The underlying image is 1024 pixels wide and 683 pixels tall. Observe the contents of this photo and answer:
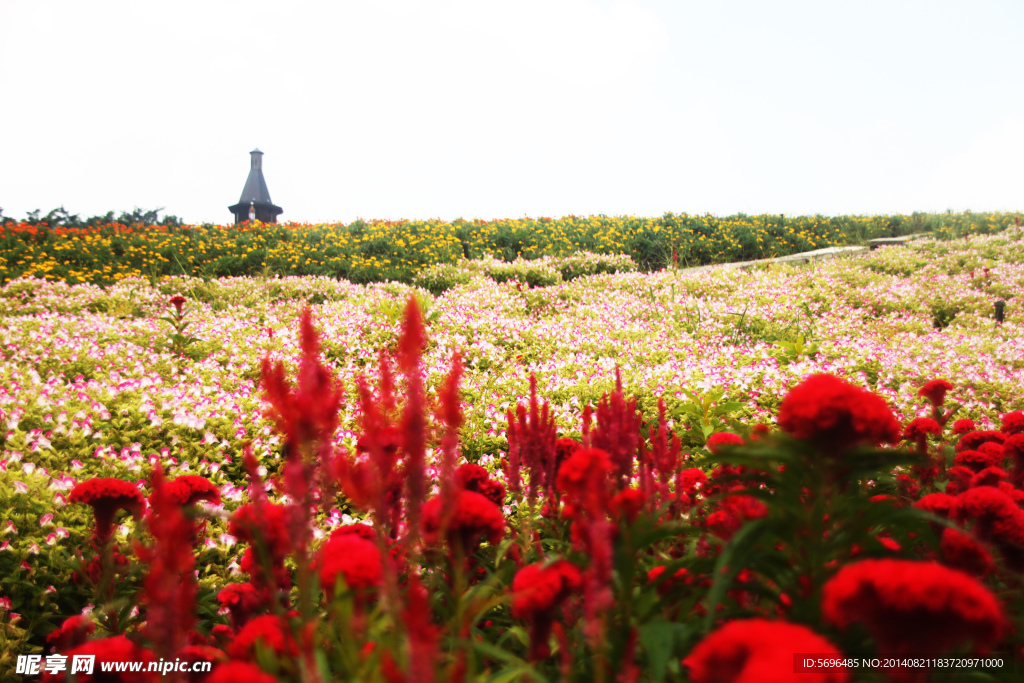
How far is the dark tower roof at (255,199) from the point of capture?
30234 millimetres

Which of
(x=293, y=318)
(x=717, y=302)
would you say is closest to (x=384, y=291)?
(x=293, y=318)

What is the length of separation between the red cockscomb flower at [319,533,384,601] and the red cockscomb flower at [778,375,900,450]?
90 centimetres

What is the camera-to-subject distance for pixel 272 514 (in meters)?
1.23

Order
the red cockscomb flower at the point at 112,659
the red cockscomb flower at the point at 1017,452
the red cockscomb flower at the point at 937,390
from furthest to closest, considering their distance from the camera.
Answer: the red cockscomb flower at the point at 937,390
the red cockscomb flower at the point at 1017,452
the red cockscomb flower at the point at 112,659

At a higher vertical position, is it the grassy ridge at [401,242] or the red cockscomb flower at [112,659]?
the grassy ridge at [401,242]

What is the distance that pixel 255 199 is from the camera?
30.2 metres

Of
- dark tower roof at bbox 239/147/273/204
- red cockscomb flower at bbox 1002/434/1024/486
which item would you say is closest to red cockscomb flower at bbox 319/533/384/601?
red cockscomb flower at bbox 1002/434/1024/486

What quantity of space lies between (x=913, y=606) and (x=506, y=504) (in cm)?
264

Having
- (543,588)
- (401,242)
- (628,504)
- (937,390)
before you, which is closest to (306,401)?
(543,588)

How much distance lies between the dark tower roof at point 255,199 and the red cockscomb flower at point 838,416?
33333 mm

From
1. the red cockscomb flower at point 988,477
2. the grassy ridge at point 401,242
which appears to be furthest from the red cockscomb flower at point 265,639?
the grassy ridge at point 401,242

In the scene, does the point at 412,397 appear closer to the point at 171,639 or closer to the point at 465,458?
the point at 171,639

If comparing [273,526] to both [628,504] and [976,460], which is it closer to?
[628,504]

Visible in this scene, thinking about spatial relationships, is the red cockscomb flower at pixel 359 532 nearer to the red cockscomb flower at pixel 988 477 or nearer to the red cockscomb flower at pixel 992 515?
the red cockscomb flower at pixel 992 515
